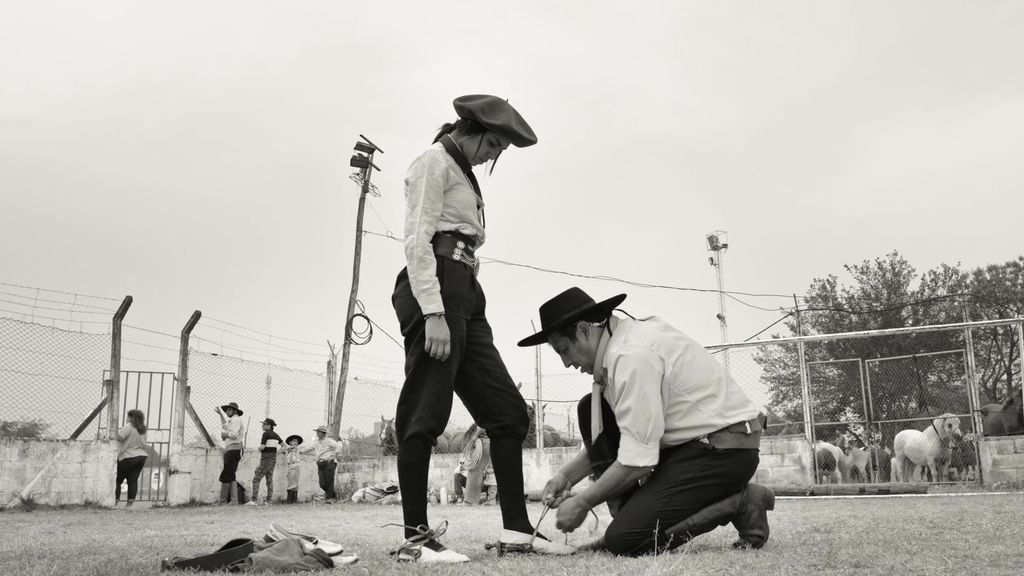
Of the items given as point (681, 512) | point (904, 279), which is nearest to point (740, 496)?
point (681, 512)

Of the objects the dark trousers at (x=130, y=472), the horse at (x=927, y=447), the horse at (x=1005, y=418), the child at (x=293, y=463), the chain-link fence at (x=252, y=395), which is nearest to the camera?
the horse at (x=1005, y=418)

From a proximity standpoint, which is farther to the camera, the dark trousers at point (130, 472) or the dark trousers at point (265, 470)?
the dark trousers at point (265, 470)

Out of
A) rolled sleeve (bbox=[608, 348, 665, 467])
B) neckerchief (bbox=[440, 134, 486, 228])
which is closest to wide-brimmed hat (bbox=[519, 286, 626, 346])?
rolled sleeve (bbox=[608, 348, 665, 467])

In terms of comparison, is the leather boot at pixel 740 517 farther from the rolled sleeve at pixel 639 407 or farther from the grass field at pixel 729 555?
the rolled sleeve at pixel 639 407

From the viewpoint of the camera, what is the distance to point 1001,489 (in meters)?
10.3

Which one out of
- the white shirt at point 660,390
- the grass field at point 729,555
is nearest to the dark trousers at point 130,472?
the grass field at point 729,555

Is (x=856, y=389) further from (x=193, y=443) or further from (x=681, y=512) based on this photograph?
(x=681, y=512)

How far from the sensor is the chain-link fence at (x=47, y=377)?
10758 millimetres

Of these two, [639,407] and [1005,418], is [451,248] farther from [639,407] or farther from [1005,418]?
[1005,418]

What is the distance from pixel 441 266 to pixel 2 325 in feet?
30.7

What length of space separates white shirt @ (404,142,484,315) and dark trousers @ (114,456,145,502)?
10340 millimetres

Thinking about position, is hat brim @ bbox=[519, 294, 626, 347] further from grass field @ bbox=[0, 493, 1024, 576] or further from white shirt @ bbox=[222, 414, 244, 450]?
white shirt @ bbox=[222, 414, 244, 450]

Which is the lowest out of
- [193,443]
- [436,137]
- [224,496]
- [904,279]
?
[224,496]

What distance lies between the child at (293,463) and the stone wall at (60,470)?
132 inches
